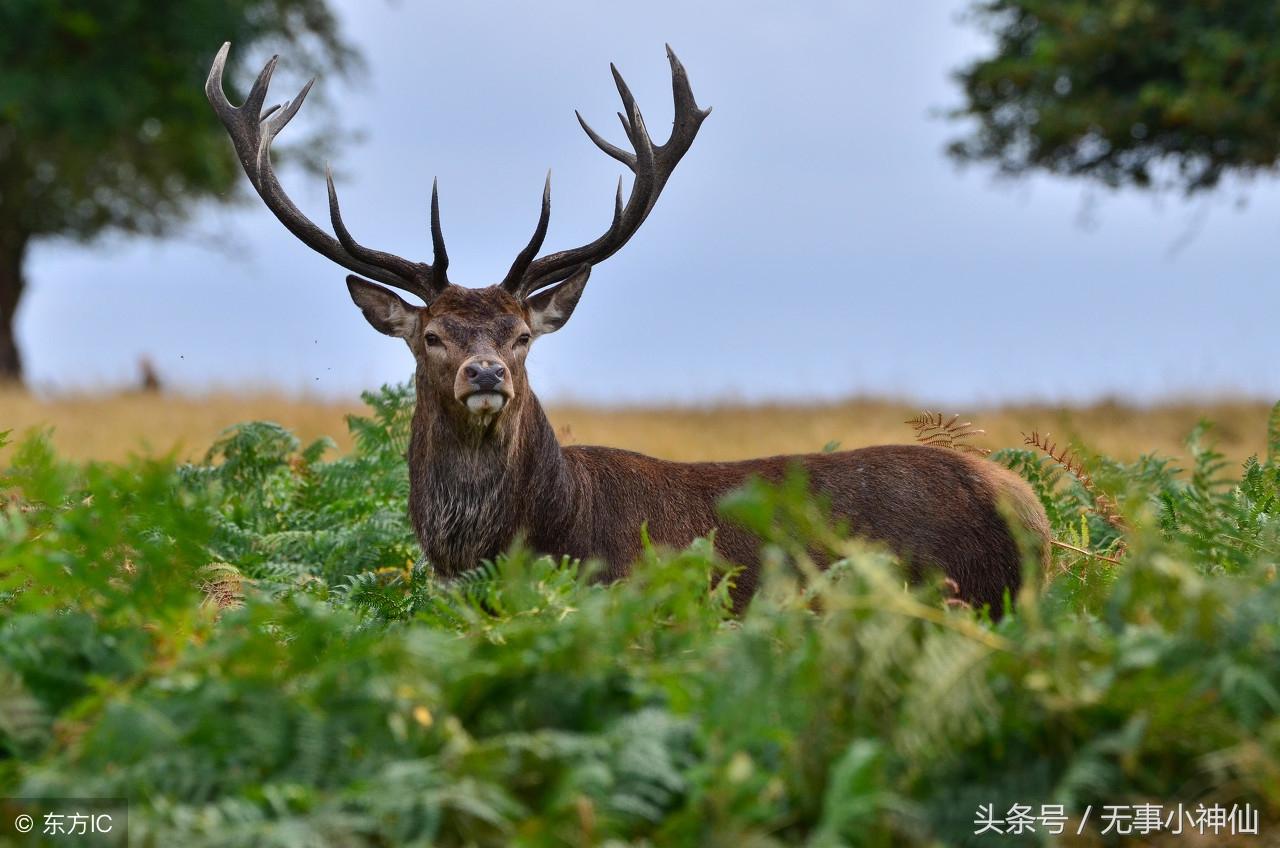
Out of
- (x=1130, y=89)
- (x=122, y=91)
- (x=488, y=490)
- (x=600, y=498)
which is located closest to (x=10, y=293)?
(x=122, y=91)

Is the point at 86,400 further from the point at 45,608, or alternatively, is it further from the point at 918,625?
the point at 918,625

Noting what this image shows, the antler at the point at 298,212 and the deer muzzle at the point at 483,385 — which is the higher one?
the antler at the point at 298,212

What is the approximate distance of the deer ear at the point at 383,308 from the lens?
5812mm

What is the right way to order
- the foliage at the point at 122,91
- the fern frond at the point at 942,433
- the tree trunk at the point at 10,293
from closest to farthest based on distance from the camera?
1. the fern frond at the point at 942,433
2. the foliage at the point at 122,91
3. the tree trunk at the point at 10,293

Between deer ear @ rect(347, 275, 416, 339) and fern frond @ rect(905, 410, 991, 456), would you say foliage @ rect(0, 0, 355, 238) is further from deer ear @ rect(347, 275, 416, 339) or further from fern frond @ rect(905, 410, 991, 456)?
fern frond @ rect(905, 410, 991, 456)

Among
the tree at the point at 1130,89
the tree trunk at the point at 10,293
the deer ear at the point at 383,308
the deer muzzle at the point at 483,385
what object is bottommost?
the deer muzzle at the point at 483,385

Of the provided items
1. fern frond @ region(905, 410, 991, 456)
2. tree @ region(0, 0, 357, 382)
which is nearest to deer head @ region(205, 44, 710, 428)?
fern frond @ region(905, 410, 991, 456)

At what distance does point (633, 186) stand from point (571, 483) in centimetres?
150

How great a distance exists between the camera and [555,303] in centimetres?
596

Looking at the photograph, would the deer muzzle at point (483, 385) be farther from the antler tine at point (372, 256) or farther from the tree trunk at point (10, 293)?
the tree trunk at point (10, 293)

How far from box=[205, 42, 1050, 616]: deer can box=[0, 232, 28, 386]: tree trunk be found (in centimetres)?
2228

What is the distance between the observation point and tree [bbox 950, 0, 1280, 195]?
16547mm

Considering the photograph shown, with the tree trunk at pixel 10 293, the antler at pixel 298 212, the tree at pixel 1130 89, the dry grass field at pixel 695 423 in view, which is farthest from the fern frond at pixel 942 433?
the tree trunk at pixel 10 293

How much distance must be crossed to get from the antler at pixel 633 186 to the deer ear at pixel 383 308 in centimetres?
43
